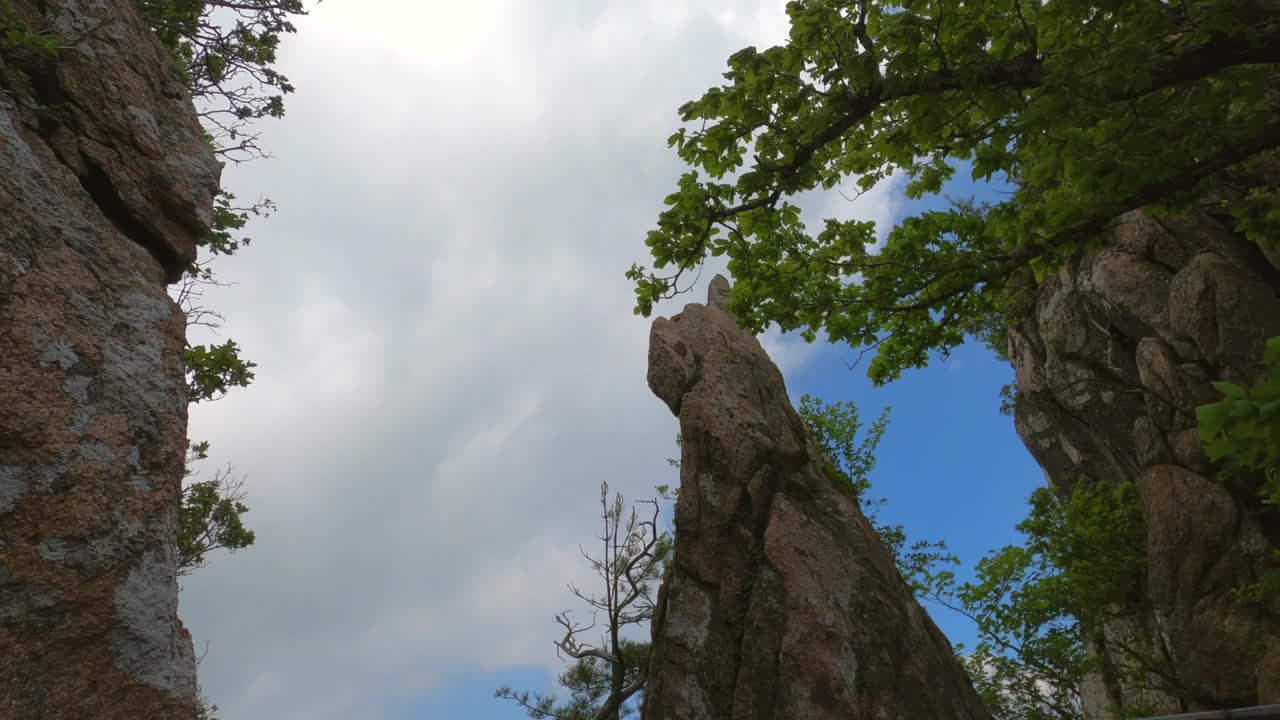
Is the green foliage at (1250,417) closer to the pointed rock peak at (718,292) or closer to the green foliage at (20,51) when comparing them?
the green foliage at (20,51)

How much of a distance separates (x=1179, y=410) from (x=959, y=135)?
10288 millimetres

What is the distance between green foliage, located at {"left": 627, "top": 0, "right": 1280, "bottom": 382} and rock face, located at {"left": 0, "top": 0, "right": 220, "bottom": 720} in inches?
189

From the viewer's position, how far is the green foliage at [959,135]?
6.46 metres

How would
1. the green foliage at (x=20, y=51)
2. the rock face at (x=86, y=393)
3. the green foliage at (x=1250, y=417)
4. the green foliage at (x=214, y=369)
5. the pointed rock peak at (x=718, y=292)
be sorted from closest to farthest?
1. the green foliage at (x=1250, y=417)
2. the rock face at (x=86, y=393)
3. the green foliage at (x=20, y=51)
4. the green foliage at (x=214, y=369)
5. the pointed rock peak at (x=718, y=292)

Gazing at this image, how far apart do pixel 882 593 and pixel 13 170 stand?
13.9 m

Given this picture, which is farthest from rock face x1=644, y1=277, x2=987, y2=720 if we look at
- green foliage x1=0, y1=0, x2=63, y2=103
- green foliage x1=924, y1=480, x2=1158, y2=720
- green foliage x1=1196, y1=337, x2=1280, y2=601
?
green foliage x1=0, y1=0, x2=63, y2=103

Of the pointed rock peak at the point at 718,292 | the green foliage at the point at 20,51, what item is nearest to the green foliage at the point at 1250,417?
the green foliage at the point at 20,51

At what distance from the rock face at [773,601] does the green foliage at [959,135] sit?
5.95 meters

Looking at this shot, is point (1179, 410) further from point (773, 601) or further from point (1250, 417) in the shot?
point (1250, 417)

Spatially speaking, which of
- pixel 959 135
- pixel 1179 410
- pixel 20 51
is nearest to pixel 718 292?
pixel 1179 410

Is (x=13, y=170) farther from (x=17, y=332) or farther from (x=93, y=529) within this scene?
(x=93, y=529)

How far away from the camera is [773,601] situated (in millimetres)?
13891

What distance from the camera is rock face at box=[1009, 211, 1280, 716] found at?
538 inches

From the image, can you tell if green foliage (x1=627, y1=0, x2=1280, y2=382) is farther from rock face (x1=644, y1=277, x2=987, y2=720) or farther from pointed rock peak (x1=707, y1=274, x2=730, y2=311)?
pointed rock peak (x1=707, y1=274, x2=730, y2=311)
